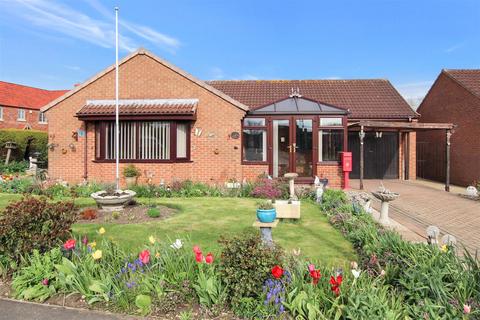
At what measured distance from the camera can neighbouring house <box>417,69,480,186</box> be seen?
17.0 meters

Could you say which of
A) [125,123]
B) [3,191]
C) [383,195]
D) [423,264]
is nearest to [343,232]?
[383,195]

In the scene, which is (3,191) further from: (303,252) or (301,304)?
(301,304)

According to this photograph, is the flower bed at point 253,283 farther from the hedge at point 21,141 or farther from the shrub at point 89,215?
the hedge at point 21,141

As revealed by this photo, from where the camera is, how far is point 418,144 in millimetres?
22594

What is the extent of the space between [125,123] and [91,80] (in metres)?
2.64

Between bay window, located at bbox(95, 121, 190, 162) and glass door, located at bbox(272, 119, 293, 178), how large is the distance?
388 centimetres

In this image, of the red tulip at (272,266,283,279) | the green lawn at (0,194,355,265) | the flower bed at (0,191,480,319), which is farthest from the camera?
the green lawn at (0,194,355,265)

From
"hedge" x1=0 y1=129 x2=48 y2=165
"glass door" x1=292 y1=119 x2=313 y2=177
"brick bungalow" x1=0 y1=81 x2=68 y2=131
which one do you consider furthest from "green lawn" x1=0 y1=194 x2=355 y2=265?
"brick bungalow" x1=0 y1=81 x2=68 y2=131

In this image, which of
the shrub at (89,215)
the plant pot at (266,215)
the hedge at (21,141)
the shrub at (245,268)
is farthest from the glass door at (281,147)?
the hedge at (21,141)

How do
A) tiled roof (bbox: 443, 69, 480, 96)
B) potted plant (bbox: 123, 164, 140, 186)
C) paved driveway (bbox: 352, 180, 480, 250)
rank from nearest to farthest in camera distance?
paved driveway (bbox: 352, 180, 480, 250), potted plant (bbox: 123, 164, 140, 186), tiled roof (bbox: 443, 69, 480, 96)

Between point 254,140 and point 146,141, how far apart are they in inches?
188

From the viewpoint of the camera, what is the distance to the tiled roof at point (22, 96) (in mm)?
38625

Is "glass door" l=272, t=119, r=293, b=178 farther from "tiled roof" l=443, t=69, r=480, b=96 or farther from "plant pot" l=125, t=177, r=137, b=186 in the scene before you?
"tiled roof" l=443, t=69, r=480, b=96

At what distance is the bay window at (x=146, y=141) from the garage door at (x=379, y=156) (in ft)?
33.1
